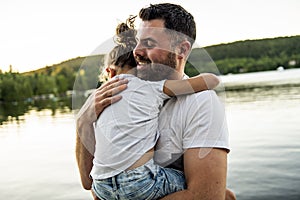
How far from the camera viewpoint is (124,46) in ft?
8.54

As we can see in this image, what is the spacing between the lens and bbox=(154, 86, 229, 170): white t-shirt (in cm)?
210

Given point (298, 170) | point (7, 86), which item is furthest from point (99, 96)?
point (7, 86)

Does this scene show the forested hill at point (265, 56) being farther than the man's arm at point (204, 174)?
Yes

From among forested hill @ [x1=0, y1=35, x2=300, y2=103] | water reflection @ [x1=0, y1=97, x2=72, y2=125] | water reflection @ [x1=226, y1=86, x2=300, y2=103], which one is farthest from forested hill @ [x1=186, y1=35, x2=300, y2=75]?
water reflection @ [x1=226, y1=86, x2=300, y2=103]

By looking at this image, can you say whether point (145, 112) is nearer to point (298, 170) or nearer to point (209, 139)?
point (209, 139)

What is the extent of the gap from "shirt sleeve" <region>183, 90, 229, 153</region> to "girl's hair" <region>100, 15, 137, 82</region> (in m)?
0.53

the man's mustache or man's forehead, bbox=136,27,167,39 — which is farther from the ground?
man's forehead, bbox=136,27,167,39

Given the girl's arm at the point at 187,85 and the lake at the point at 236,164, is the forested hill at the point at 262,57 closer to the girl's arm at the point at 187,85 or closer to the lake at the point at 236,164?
the lake at the point at 236,164

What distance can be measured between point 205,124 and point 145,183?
14.1 inches

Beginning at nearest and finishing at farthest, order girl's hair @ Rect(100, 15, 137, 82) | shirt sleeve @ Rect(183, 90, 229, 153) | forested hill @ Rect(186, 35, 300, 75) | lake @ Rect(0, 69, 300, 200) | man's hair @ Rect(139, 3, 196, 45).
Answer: shirt sleeve @ Rect(183, 90, 229, 153) → man's hair @ Rect(139, 3, 196, 45) → girl's hair @ Rect(100, 15, 137, 82) → lake @ Rect(0, 69, 300, 200) → forested hill @ Rect(186, 35, 300, 75)

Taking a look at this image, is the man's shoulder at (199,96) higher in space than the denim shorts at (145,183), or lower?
higher

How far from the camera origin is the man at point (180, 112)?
211cm

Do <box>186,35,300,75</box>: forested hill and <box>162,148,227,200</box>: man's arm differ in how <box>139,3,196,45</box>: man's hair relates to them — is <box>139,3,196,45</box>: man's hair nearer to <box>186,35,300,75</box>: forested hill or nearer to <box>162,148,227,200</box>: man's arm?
<box>162,148,227,200</box>: man's arm

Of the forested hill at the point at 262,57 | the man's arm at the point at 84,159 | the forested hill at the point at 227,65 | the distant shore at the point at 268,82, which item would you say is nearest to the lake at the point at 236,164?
the man's arm at the point at 84,159
